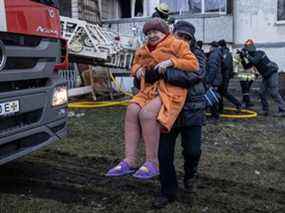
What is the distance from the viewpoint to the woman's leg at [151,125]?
502 centimetres

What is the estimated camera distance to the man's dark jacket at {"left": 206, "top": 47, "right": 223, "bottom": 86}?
10.3 m

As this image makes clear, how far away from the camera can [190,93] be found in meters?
4.88

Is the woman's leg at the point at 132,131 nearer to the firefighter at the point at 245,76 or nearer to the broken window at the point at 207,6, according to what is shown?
the firefighter at the point at 245,76

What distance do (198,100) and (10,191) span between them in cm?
224

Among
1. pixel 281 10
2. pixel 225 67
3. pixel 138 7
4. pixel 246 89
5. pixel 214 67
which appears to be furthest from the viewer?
pixel 138 7

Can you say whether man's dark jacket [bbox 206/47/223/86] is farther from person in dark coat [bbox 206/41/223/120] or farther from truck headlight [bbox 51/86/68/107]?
truck headlight [bbox 51/86/68/107]

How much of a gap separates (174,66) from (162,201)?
1.29 metres

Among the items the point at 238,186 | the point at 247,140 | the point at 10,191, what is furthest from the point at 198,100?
the point at 247,140

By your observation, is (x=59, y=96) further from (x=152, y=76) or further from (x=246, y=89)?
(x=246, y=89)

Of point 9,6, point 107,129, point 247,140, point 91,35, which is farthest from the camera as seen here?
point 91,35

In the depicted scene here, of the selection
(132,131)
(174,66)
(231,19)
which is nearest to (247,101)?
(231,19)

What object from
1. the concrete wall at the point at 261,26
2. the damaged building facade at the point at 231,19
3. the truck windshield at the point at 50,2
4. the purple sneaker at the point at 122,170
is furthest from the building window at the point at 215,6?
the purple sneaker at the point at 122,170

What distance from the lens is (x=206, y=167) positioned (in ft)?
21.0

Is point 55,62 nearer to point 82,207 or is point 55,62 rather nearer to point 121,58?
point 82,207
